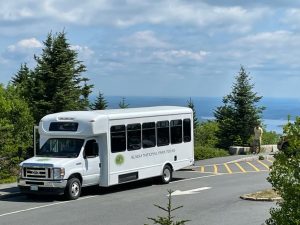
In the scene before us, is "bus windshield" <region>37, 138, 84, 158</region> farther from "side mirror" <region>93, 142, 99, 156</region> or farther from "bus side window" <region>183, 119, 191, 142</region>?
"bus side window" <region>183, 119, 191, 142</region>

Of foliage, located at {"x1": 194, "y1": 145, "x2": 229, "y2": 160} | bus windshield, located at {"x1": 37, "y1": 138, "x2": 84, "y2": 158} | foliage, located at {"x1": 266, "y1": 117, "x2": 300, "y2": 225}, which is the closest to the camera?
foliage, located at {"x1": 266, "y1": 117, "x2": 300, "y2": 225}

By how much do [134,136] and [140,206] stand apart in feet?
13.9

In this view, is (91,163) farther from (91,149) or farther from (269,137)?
(269,137)

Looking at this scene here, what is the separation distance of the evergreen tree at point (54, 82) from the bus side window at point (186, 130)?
11199 mm

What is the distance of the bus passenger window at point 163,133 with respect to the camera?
69.2 feet

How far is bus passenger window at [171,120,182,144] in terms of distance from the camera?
2191 cm

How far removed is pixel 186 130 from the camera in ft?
74.8

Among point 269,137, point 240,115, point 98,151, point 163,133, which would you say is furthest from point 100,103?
point 98,151

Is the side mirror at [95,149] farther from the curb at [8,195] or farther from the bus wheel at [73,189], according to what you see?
the curb at [8,195]

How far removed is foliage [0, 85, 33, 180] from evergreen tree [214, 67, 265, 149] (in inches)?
634

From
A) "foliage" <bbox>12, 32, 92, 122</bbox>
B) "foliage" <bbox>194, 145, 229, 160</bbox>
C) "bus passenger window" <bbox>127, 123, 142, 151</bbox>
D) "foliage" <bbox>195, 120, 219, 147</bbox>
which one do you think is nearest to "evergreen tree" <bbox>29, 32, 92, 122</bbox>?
"foliage" <bbox>12, 32, 92, 122</bbox>

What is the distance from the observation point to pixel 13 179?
22.3 m

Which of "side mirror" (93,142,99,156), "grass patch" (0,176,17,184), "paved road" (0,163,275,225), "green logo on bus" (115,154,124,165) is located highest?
"side mirror" (93,142,99,156)

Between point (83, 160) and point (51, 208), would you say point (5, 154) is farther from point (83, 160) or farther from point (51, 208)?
point (51, 208)
